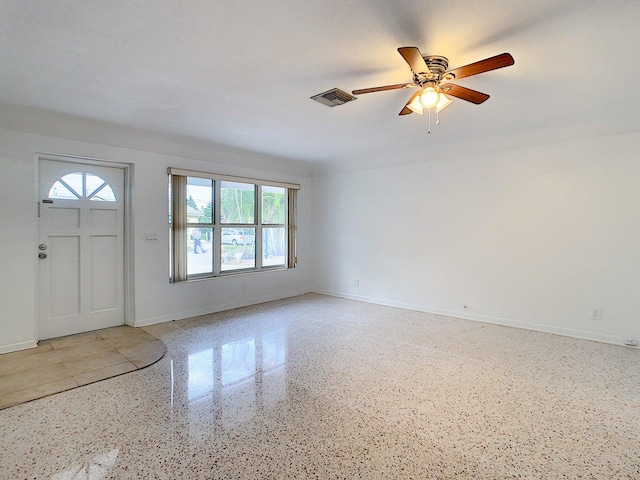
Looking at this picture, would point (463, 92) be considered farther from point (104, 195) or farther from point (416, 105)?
point (104, 195)

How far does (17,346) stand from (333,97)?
4058 millimetres

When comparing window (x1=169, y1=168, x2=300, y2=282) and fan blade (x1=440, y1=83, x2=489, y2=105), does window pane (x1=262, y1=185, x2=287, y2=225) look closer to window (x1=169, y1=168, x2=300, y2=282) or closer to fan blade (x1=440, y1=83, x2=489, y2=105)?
window (x1=169, y1=168, x2=300, y2=282)

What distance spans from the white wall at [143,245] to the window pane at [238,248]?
25 cm

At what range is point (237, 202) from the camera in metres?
5.52

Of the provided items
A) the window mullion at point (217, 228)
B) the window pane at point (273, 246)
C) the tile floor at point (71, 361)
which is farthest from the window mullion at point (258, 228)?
the tile floor at point (71, 361)

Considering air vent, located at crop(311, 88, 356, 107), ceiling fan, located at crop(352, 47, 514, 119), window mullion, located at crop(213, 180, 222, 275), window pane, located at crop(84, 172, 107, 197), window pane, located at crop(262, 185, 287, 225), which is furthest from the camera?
window pane, located at crop(262, 185, 287, 225)

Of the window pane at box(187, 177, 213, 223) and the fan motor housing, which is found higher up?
the fan motor housing

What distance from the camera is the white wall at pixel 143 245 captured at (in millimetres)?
3406

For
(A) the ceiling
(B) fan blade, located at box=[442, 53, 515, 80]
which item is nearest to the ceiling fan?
(B) fan blade, located at box=[442, 53, 515, 80]

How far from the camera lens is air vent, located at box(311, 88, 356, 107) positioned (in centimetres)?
284

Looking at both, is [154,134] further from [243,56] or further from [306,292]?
[306,292]

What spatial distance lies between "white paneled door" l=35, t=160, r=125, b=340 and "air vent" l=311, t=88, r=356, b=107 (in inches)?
115

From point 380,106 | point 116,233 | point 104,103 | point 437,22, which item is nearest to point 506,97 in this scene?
point 380,106

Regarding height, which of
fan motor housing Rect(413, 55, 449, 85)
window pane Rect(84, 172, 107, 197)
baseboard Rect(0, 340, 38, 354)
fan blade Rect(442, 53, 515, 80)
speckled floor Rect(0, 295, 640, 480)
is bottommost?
speckled floor Rect(0, 295, 640, 480)
